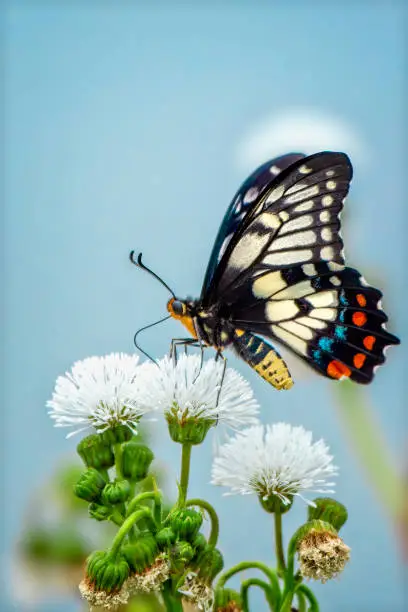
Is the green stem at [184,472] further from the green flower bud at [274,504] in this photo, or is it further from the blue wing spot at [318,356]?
the blue wing spot at [318,356]

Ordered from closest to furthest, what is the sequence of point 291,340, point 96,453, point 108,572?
point 108,572 → point 96,453 → point 291,340

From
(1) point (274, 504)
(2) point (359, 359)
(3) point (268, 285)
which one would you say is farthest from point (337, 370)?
(1) point (274, 504)

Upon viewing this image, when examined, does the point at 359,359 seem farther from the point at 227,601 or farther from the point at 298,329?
the point at 227,601

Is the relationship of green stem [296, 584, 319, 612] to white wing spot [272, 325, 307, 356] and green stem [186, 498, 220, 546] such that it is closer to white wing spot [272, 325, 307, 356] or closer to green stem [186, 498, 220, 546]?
green stem [186, 498, 220, 546]

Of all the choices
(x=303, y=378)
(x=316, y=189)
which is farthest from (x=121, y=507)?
(x=303, y=378)

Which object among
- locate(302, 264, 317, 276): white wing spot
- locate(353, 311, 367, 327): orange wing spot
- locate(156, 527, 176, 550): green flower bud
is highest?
locate(302, 264, 317, 276): white wing spot

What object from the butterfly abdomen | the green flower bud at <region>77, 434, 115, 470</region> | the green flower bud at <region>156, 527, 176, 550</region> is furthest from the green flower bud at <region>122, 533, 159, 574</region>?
the butterfly abdomen

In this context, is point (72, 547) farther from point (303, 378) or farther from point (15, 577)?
point (303, 378)
